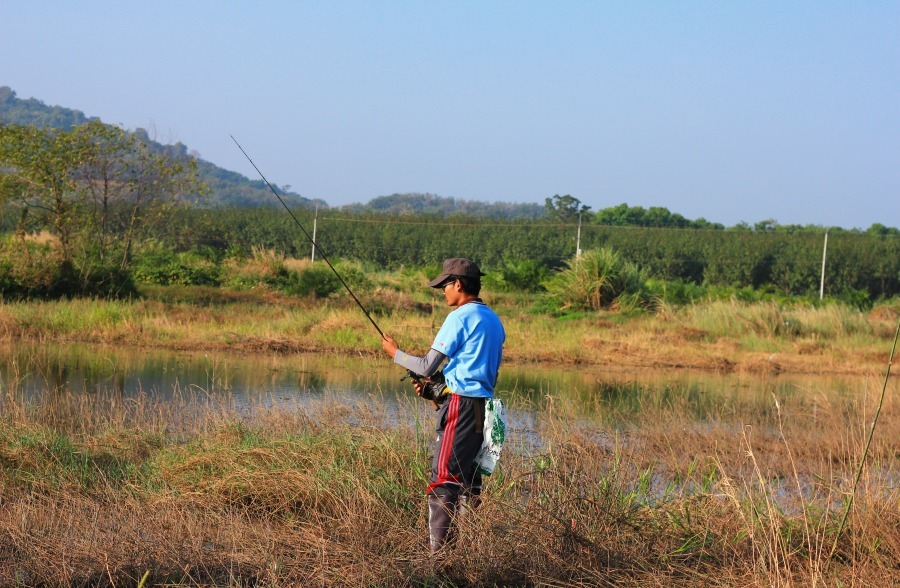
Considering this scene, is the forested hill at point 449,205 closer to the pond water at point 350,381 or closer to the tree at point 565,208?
the tree at point 565,208

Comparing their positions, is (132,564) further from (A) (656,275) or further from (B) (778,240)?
(B) (778,240)

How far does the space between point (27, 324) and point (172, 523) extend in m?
13.6

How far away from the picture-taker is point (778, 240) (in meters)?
49.1

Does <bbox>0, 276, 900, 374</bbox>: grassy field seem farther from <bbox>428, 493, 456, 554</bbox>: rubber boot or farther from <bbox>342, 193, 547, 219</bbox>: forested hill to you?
<bbox>342, 193, 547, 219</bbox>: forested hill

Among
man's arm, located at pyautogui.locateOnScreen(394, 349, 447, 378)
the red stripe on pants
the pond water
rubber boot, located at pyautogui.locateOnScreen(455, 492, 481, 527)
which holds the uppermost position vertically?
man's arm, located at pyautogui.locateOnScreen(394, 349, 447, 378)

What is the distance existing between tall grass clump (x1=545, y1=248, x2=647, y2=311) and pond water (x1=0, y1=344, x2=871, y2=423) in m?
7.20

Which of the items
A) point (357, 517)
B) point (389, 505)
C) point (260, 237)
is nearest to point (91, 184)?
point (389, 505)

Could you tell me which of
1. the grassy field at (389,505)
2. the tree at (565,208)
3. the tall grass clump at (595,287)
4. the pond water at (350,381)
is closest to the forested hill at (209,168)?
the tree at (565,208)

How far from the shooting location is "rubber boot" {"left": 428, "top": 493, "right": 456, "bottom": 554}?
18.5 feet

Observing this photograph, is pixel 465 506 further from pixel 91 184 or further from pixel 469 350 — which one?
pixel 91 184

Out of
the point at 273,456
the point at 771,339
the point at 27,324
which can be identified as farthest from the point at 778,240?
the point at 273,456

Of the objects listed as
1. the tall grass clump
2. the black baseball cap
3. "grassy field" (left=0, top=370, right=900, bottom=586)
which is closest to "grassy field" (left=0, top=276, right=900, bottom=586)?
"grassy field" (left=0, top=370, right=900, bottom=586)

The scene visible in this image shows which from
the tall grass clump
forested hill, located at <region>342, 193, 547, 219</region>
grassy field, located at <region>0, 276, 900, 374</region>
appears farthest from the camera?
forested hill, located at <region>342, 193, 547, 219</region>

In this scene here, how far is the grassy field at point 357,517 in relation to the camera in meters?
5.37
